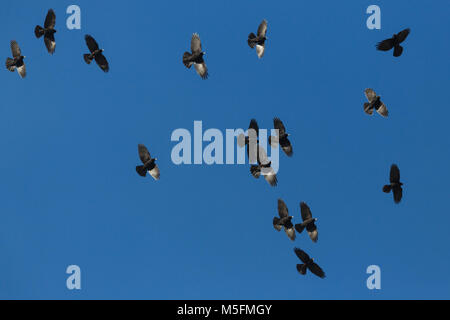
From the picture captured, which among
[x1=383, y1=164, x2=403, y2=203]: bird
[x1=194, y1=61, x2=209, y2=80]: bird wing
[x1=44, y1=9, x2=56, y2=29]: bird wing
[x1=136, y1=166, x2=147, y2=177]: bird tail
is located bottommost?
[x1=383, y1=164, x2=403, y2=203]: bird

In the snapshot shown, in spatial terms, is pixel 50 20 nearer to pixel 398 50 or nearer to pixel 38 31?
pixel 38 31

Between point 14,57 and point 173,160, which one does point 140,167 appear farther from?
point 14,57

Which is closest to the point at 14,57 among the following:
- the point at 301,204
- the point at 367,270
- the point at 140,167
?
the point at 140,167

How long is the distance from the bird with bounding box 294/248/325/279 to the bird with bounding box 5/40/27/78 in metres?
9.60

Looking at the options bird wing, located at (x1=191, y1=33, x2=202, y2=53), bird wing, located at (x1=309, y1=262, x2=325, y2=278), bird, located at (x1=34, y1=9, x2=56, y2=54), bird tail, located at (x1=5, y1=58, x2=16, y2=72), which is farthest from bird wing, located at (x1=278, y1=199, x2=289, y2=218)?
bird tail, located at (x1=5, y1=58, x2=16, y2=72)

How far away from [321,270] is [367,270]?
2.04m

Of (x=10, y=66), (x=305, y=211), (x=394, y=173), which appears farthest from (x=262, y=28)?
(x=10, y=66)

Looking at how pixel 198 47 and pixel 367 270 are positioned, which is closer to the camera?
pixel 198 47

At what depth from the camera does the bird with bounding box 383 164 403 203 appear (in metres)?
19.0

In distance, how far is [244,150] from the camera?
18734mm

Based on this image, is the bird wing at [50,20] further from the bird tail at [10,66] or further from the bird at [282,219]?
the bird at [282,219]

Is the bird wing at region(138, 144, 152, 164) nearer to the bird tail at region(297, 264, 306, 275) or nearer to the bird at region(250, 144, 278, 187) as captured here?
the bird at region(250, 144, 278, 187)
